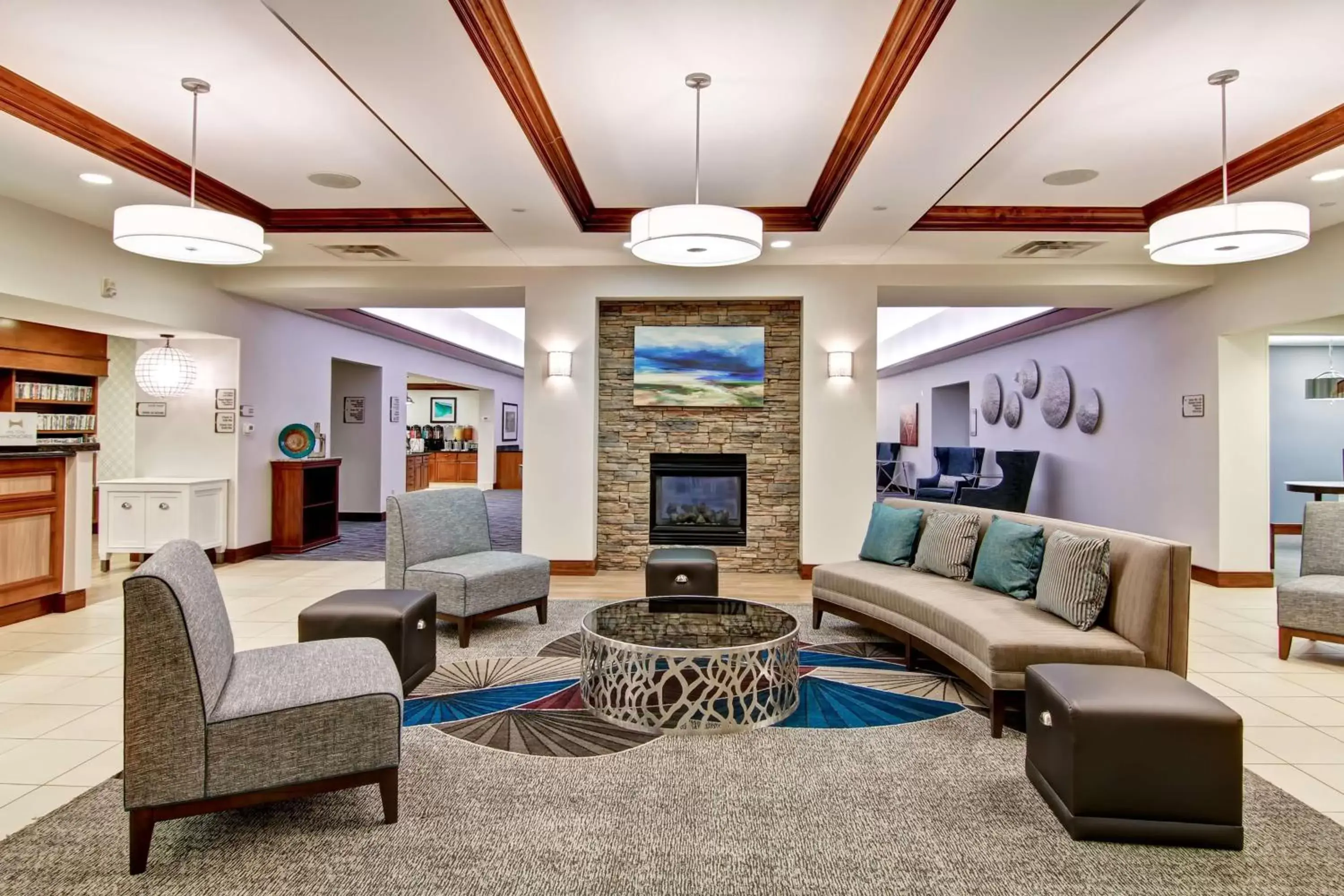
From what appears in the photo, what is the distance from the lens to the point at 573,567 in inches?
252

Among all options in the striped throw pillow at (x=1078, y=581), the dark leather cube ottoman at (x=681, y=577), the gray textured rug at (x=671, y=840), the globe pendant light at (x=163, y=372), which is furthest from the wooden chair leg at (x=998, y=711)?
the globe pendant light at (x=163, y=372)

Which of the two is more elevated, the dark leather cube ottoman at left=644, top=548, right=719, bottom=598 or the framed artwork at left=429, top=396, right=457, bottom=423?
the framed artwork at left=429, top=396, right=457, bottom=423

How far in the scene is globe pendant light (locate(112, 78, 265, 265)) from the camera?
3410mm

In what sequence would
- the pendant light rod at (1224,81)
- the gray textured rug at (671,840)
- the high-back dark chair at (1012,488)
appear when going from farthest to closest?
the high-back dark chair at (1012,488) < the pendant light rod at (1224,81) < the gray textured rug at (671,840)

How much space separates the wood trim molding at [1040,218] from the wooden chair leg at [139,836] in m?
5.26

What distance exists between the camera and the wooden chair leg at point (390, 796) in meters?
2.23

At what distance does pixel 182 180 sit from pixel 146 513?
3.31 m

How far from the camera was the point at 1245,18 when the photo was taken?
9.29 feet

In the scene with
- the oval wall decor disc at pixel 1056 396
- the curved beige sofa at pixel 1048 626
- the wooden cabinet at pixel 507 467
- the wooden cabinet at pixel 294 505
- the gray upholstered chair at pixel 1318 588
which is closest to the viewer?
the curved beige sofa at pixel 1048 626

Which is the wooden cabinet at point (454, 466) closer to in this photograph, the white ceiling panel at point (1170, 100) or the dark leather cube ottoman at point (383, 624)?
the dark leather cube ottoman at point (383, 624)

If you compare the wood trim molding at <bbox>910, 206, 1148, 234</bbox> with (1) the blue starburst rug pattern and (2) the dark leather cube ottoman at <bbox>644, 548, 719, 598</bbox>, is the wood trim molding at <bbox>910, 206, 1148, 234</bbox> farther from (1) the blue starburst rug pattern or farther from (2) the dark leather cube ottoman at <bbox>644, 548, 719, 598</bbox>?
(1) the blue starburst rug pattern

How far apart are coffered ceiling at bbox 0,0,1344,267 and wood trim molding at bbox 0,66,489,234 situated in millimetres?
17

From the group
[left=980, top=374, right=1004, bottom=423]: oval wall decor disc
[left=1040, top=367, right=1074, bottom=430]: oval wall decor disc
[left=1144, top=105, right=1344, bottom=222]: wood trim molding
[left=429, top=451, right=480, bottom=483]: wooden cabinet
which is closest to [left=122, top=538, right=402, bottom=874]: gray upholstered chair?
[left=1144, top=105, right=1344, bottom=222]: wood trim molding

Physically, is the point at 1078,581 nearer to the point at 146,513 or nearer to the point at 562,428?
the point at 562,428
